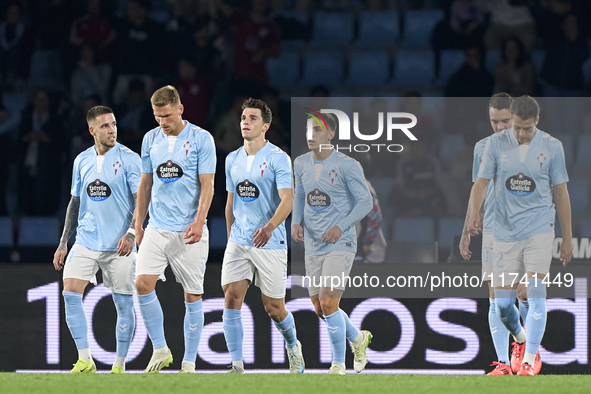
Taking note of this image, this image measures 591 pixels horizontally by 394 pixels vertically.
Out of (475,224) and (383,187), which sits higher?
(383,187)

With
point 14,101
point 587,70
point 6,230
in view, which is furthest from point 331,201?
point 14,101

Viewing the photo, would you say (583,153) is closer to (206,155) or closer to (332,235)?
(332,235)

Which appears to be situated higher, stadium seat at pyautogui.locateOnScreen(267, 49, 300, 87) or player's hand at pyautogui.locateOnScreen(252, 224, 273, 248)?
stadium seat at pyautogui.locateOnScreen(267, 49, 300, 87)

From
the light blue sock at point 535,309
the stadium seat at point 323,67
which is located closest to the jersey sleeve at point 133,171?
the light blue sock at point 535,309

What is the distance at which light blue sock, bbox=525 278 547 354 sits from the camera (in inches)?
241

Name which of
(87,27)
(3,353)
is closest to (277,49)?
(87,27)

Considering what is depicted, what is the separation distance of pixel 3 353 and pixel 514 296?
3999mm

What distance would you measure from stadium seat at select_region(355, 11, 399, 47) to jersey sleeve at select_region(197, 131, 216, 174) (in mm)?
4475

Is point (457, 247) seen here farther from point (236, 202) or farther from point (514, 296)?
point (236, 202)

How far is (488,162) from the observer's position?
647 centimetres

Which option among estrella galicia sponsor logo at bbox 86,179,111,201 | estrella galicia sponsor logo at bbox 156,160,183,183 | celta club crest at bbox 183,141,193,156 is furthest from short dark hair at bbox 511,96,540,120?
estrella galicia sponsor logo at bbox 86,179,111,201

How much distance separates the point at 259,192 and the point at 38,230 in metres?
3.25

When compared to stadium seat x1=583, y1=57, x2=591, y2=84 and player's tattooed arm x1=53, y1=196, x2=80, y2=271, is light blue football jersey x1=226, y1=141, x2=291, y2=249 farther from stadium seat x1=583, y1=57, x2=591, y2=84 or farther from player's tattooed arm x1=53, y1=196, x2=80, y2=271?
stadium seat x1=583, y1=57, x2=591, y2=84

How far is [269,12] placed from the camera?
10.2 m
